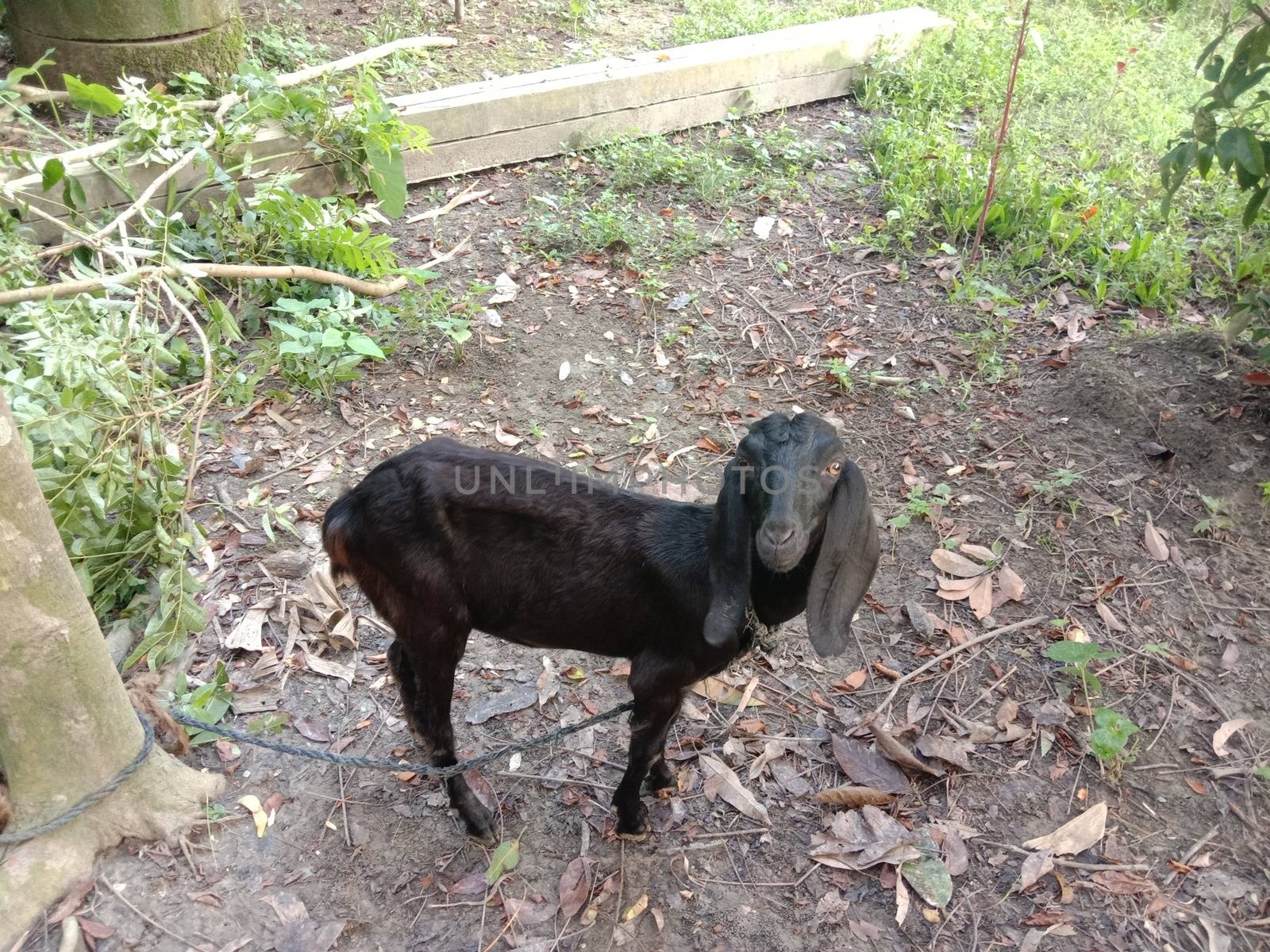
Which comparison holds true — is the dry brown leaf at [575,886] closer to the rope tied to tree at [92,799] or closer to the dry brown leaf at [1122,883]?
the rope tied to tree at [92,799]

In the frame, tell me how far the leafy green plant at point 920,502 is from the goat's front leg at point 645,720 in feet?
5.96

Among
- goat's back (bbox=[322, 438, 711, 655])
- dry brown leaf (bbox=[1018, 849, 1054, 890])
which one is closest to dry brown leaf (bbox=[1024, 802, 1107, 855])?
dry brown leaf (bbox=[1018, 849, 1054, 890])

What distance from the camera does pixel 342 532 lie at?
3.20m

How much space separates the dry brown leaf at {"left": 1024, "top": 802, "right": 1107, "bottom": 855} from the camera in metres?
3.25

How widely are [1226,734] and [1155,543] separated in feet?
3.36

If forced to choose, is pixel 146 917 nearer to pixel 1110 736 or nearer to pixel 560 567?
pixel 560 567

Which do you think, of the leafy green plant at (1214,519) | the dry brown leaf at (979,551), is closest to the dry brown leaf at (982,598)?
the dry brown leaf at (979,551)

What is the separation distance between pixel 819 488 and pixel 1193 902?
1923 millimetres

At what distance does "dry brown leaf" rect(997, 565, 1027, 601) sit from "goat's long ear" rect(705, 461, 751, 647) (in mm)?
1857

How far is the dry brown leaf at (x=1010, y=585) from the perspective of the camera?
420cm

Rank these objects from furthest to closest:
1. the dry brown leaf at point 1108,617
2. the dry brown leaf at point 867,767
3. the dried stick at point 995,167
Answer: the dried stick at point 995,167 → the dry brown leaf at point 1108,617 → the dry brown leaf at point 867,767

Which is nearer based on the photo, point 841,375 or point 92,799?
point 92,799

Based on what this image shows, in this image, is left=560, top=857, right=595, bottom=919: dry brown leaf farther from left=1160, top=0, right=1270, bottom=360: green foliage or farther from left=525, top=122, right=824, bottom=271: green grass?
left=525, top=122, right=824, bottom=271: green grass

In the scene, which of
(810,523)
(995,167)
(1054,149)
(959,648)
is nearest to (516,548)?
(810,523)
